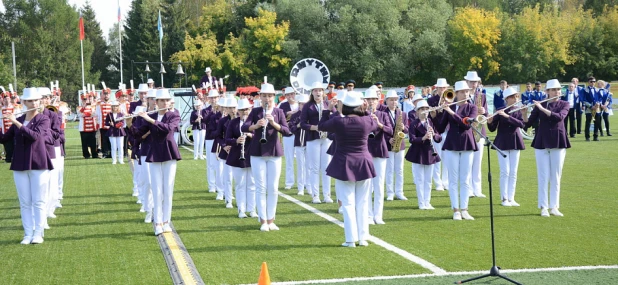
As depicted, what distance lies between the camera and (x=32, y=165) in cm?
1068

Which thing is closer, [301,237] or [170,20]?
[301,237]

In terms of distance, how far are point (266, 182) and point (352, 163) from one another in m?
2.18

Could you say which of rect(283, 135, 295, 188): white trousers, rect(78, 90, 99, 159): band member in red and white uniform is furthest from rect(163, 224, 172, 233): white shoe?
rect(78, 90, 99, 159): band member in red and white uniform

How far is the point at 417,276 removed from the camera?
8.06 m

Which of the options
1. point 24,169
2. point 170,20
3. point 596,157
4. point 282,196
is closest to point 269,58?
point 170,20

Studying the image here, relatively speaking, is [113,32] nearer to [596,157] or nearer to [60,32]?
[60,32]

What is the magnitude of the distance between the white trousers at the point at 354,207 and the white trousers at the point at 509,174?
4443mm

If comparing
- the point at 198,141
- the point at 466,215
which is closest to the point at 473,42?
the point at 198,141

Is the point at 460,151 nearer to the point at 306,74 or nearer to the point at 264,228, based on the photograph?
the point at 264,228

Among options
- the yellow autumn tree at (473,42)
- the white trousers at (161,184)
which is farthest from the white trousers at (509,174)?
the yellow autumn tree at (473,42)

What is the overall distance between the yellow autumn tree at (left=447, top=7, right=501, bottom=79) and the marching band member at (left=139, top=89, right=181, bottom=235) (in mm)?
53223

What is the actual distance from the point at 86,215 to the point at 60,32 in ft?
240

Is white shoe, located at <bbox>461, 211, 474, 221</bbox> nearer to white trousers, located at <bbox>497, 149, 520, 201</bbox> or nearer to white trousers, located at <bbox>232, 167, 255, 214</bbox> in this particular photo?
white trousers, located at <bbox>497, 149, 520, 201</bbox>

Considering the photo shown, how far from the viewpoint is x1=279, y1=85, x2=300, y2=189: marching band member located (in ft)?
50.4
